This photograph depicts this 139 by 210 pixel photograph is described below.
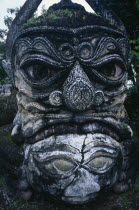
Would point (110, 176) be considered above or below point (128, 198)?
above

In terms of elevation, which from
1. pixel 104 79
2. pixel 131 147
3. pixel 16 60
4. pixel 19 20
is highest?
pixel 19 20

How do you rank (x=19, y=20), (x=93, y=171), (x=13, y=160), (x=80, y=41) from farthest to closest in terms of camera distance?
(x=19, y=20) < (x=13, y=160) < (x=80, y=41) < (x=93, y=171)

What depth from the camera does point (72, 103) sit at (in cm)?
261

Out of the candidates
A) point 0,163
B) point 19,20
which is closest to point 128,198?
point 0,163

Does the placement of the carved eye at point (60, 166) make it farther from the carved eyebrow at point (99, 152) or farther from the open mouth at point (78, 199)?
the open mouth at point (78, 199)

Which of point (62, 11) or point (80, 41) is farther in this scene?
point (62, 11)

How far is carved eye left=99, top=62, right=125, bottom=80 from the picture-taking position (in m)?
2.87

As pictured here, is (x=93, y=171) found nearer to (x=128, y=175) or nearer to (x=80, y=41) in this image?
(x=128, y=175)

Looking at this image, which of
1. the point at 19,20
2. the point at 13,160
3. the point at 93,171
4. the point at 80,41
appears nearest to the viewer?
the point at 93,171

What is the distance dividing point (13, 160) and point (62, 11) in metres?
2.00

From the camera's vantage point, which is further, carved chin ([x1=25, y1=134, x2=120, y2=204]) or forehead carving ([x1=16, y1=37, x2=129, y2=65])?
forehead carving ([x1=16, y1=37, x2=129, y2=65])

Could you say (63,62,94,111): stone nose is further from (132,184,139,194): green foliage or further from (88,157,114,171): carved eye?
(132,184,139,194): green foliage

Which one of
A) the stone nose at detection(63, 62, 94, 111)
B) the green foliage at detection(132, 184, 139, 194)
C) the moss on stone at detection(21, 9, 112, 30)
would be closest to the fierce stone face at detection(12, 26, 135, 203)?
the stone nose at detection(63, 62, 94, 111)

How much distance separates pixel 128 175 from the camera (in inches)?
117
